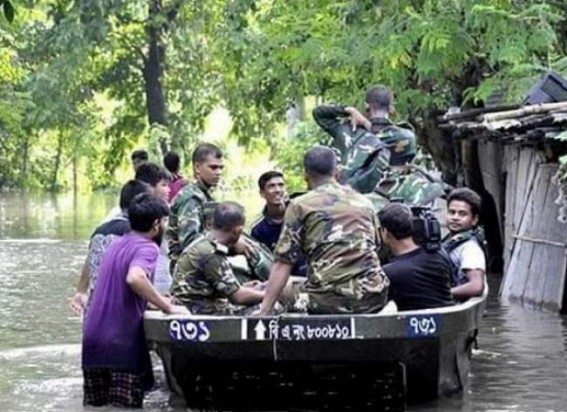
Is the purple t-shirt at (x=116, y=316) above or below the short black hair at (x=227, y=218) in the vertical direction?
below

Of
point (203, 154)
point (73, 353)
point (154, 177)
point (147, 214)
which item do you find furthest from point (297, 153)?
point (147, 214)

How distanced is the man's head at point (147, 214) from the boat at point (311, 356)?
64 cm

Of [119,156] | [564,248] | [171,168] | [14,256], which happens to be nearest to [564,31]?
[564,248]

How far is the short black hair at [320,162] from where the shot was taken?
12.0 m

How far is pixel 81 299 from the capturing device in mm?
13078

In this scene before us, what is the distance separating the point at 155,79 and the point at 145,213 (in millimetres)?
37867

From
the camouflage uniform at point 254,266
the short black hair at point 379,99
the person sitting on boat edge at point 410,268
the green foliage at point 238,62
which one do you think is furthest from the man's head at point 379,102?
the green foliage at point 238,62

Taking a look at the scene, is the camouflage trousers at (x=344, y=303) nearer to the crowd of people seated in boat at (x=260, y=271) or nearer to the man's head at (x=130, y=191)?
the crowd of people seated in boat at (x=260, y=271)

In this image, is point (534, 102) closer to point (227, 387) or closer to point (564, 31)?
point (564, 31)

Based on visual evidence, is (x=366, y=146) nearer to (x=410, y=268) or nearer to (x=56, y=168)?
(x=410, y=268)

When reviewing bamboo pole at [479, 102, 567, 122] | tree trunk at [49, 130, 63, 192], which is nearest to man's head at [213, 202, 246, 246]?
bamboo pole at [479, 102, 567, 122]

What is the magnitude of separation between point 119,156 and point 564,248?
Answer: 36093 mm

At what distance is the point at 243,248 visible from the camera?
42.4ft

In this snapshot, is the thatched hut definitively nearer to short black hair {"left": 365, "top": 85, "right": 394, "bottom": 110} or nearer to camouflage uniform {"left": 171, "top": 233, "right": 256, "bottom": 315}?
short black hair {"left": 365, "top": 85, "right": 394, "bottom": 110}
